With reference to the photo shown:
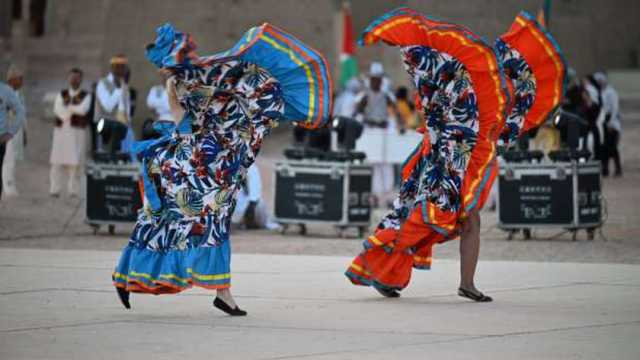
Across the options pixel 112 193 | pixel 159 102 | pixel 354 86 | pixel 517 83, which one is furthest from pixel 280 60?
pixel 354 86

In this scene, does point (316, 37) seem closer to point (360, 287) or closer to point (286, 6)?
point (286, 6)

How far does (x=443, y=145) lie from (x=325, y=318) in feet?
5.35

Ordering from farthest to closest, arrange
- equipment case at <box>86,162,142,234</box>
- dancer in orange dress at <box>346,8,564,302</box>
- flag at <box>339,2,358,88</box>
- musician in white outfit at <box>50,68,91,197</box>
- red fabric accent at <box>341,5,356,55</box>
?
red fabric accent at <box>341,5,356,55</box>
flag at <box>339,2,358,88</box>
musician in white outfit at <box>50,68,91,197</box>
equipment case at <box>86,162,142,234</box>
dancer in orange dress at <box>346,8,564,302</box>

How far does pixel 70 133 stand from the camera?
24391 mm

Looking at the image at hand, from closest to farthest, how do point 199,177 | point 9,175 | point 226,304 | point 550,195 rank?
point 199,177 < point 226,304 < point 550,195 < point 9,175

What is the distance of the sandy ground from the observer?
1628 cm

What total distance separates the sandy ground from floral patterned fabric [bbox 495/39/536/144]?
3890mm

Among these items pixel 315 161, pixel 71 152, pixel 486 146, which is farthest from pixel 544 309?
pixel 71 152

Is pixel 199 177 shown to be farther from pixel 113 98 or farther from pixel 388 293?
pixel 113 98

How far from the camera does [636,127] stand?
34.4 metres

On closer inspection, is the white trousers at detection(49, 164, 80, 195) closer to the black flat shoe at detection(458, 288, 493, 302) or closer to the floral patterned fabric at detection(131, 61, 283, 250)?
the black flat shoe at detection(458, 288, 493, 302)

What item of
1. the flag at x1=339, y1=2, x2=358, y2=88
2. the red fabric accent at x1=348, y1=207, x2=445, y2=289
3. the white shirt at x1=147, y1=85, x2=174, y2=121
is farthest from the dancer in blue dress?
the flag at x1=339, y1=2, x2=358, y2=88

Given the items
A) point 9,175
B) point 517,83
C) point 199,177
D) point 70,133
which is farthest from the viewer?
point 70,133

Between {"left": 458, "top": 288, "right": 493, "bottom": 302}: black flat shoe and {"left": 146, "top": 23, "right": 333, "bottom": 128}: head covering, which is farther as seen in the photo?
{"left": 458, "top": 288, "right": 493, "bottom": 302}: black flat shoe
